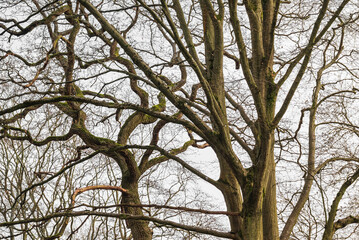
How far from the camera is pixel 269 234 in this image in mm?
5227

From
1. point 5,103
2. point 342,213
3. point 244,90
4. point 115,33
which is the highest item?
point 5,103

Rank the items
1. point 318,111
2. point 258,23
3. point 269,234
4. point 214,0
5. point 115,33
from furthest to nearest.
→ point 318,111
point 214,0
point 269,234
point 258,23
point 115,33

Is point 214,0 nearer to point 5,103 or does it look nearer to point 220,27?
point 220,27

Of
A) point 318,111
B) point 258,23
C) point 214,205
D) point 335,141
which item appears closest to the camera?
point 258,23

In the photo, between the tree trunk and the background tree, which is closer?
the background tree

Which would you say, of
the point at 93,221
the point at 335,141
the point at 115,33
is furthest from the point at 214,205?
the point at 115,33

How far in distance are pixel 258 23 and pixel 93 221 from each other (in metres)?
6.30

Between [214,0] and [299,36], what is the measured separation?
1617 mm

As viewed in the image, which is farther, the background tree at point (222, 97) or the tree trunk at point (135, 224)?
the tree trunk at point (135, 224)

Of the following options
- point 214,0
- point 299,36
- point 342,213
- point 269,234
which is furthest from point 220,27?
point 342,213

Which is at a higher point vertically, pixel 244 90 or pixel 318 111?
pixel 244 90

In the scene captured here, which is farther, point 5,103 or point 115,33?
point 5,103

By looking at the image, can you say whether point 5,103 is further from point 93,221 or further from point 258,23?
point 258,23

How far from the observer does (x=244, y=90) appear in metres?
6.98
